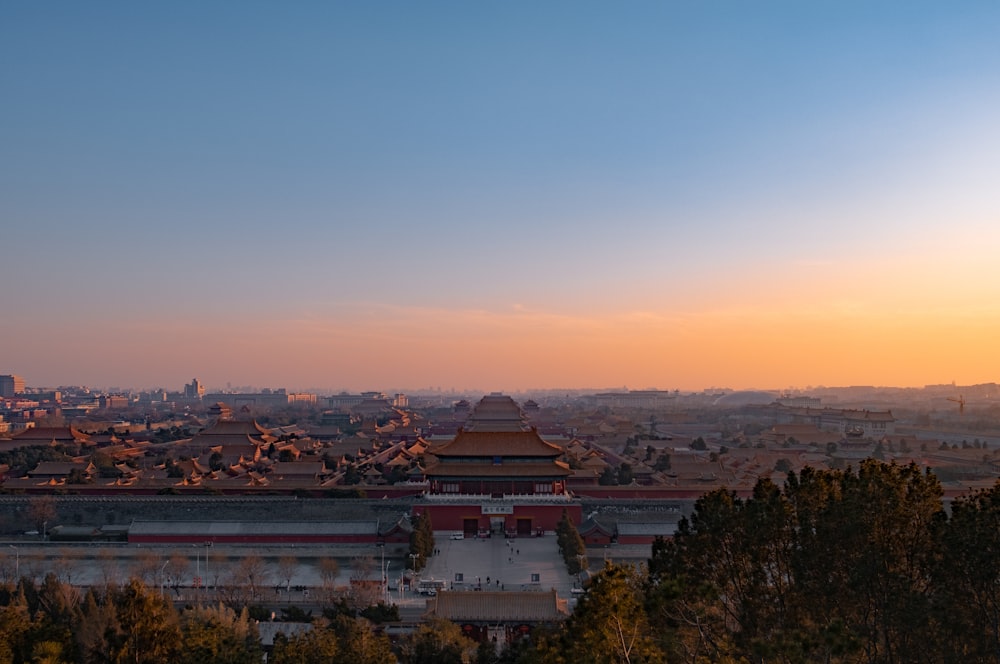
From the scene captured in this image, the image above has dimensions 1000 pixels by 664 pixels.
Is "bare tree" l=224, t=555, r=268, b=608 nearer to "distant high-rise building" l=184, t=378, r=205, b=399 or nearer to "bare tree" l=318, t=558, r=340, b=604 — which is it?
"bare tree" l=318, t=558, r=340, b=604

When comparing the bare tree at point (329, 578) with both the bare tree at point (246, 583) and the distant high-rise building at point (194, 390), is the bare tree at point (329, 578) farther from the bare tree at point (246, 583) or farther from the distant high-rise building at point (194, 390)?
the distant high-rise building at point (194, 390)

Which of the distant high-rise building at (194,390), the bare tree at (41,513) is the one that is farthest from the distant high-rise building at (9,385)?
the bare tree at (41,513)

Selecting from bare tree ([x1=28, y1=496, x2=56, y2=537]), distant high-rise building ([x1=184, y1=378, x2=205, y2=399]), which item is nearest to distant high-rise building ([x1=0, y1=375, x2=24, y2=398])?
distant high-rise building ([x1=184, y1=378, x2=205, y2=399])

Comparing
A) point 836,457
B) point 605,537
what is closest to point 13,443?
point 605,537

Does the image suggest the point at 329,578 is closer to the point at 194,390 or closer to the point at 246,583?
the point at 246,583

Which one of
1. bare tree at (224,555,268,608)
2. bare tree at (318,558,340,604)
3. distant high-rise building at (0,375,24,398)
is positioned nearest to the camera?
bare tree at (224,555,268,608)

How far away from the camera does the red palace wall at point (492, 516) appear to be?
2780 cm

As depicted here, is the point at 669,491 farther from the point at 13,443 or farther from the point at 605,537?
the point at 13,443

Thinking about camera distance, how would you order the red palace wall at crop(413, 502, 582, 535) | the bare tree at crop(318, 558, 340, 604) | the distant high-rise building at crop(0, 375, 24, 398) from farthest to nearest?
the distant high-rise building at crop(0, 375, 24, 398) → the red palace wall at crop(413, 502, 582, 535) → the bare tree at crop(318, 558, 340, 604)

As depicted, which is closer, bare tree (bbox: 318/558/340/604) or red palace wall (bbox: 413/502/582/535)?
bare tree (bbox: 318/558/340/604)

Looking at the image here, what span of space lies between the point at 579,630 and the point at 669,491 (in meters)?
22.9

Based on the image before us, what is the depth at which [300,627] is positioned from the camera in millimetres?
16719

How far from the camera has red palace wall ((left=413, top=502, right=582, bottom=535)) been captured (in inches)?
1094

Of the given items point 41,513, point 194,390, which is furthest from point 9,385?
point 41,513
